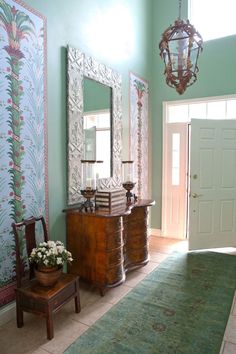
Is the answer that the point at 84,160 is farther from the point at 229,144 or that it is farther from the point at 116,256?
the point at 229,144

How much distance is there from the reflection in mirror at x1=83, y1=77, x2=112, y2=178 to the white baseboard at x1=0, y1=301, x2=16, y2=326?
172 centimetres

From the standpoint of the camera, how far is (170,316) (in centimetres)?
251

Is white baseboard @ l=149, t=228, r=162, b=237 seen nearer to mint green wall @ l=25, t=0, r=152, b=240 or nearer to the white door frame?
the white door frame

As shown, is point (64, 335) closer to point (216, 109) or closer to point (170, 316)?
point (170, 316)

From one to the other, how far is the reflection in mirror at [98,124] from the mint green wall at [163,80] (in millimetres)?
1541

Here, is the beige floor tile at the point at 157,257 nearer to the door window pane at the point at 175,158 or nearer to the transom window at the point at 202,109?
the door window pane at the point at 175,158

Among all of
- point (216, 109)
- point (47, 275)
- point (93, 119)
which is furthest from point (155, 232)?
point (47, 275)

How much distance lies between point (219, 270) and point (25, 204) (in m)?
2.60

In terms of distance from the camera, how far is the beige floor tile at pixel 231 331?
2.21 meters

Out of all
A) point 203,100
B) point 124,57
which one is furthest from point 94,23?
point 203,100

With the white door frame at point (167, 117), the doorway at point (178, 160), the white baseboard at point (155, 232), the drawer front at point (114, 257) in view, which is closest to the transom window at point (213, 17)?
the white door frame at point (167, 117)

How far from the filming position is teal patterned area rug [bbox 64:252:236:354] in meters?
2.11

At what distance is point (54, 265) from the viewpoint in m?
2.26

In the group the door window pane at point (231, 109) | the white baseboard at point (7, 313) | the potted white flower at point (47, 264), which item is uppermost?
the door window pane at point (231, 109)
